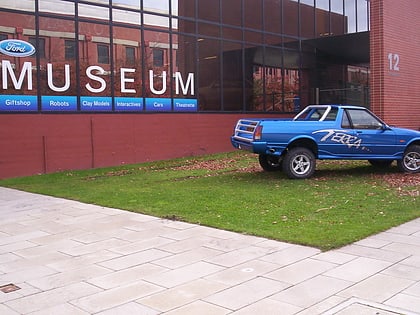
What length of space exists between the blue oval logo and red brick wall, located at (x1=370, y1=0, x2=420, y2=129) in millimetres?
11946

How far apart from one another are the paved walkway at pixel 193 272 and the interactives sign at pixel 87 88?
23.6 ft

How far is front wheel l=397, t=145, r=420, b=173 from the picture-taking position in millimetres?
12492

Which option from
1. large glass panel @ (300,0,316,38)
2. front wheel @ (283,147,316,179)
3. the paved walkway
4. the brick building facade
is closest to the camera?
the paved walkway

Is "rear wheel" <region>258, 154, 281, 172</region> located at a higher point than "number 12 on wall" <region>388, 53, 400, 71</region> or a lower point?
lower

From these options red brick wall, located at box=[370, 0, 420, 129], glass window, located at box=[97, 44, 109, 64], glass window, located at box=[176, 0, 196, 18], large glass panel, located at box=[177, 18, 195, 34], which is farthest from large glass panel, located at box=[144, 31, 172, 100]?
red brick wall, located at box=[370, 0, 420, 129]

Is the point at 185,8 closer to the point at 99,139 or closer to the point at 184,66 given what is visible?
the point at 184,66

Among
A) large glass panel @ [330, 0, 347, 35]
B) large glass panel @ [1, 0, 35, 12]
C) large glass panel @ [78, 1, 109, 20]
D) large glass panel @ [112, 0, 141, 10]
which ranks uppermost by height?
large glass panel @ [330, 0, 347, 35]

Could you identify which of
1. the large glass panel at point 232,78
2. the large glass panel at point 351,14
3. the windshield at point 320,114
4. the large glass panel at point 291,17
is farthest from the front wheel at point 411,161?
the large glass panel at point 351,14

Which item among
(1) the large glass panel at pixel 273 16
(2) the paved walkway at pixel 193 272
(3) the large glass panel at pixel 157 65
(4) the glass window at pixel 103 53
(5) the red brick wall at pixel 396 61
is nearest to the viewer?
(2) the paved walkway at pixel 193 272

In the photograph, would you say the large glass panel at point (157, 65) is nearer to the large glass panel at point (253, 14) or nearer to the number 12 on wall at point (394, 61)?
the large glass panel at point (253, 14)

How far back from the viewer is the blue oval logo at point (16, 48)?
13680mm

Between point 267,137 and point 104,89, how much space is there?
6881 millimetres

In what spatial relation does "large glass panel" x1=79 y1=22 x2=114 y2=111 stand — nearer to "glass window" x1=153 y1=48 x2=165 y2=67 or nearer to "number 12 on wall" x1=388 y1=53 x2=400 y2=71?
"glass window" x1=153 y1=48 x2=165 y2=67

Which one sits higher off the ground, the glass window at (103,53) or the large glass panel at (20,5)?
the large glass panel at (20,5)
